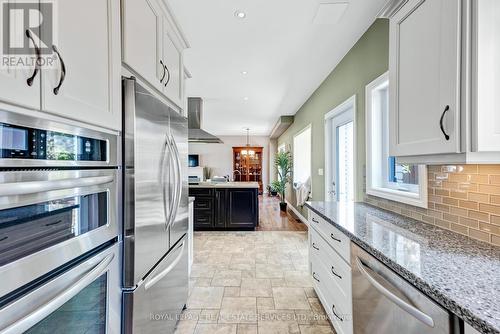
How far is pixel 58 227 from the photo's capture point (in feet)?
2.73

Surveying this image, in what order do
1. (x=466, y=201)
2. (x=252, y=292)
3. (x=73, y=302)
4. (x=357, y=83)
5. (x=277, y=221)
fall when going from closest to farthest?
(x=73, y=302) → (x=466, y=201) → (x=252, y=292) → (x=357, y=83) → (x=277, y=221)

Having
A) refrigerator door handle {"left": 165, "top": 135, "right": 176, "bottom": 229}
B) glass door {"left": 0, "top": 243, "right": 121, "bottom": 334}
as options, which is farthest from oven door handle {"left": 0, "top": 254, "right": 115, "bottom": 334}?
refrigerator door handle {"left": 165, "top": 135, "right": 176, "bottom": 229}

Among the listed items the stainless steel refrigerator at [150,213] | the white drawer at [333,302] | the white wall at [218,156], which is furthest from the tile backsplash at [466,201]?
the white wall at [218,156]

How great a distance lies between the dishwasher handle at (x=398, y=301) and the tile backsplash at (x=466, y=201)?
621 mm

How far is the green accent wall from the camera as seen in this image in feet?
7.03

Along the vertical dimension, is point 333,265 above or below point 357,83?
below

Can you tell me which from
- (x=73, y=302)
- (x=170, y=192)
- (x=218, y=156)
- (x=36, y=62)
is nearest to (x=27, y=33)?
(x=36, y=62)

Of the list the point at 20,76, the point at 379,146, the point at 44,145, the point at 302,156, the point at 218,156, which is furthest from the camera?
the point at 218,156

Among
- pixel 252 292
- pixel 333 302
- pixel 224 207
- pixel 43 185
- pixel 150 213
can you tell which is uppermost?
pixel 43 185

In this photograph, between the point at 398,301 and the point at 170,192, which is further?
the point at 170,192

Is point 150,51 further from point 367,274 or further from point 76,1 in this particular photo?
point 367,274

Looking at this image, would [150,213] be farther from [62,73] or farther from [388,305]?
[388,305]

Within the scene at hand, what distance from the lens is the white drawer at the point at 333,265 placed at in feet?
4.99

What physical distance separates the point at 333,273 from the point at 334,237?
0.94 ft
